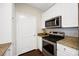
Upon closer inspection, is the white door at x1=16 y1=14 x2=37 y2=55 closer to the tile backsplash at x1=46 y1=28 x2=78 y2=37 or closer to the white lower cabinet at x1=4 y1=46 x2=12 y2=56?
the white lower cabinet at x1=4 y1=46 x2=12 y2=56

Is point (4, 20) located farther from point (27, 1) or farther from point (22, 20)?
point (27, 1)

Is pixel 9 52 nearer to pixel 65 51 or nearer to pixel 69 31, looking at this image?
pixel 65 51

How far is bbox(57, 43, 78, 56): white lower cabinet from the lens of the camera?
134cm

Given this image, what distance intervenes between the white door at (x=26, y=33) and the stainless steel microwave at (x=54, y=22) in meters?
0.25

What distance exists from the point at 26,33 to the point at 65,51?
62 cm

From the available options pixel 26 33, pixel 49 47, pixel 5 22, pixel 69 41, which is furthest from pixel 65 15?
pixel 5 22

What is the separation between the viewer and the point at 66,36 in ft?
5.29

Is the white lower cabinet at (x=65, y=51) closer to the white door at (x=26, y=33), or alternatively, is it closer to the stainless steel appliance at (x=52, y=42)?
the stainless steel appliance at (x=52, y=42)

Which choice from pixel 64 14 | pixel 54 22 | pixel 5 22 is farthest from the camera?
pixel 64 14

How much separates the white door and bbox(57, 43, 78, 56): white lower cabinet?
389mm

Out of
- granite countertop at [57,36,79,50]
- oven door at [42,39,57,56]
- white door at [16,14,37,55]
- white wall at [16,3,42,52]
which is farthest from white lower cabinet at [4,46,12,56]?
granite countertop at [57,36,79,50]

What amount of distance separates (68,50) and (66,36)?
0.25 m

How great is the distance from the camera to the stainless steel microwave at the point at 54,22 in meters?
1.61

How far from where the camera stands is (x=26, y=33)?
146cm
